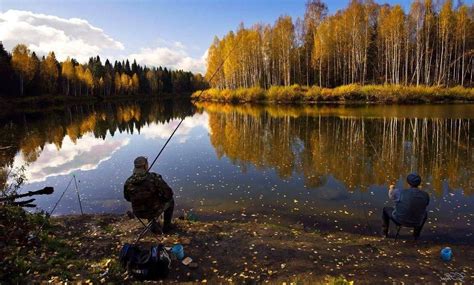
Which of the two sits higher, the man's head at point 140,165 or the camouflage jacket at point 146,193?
the man's head at point 140,165

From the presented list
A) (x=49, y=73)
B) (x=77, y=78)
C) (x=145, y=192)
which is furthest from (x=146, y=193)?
(x=77, y=78)

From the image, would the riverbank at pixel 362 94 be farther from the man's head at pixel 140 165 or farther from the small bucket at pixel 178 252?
the small bucket at pixel 178 252

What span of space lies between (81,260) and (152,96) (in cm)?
13523

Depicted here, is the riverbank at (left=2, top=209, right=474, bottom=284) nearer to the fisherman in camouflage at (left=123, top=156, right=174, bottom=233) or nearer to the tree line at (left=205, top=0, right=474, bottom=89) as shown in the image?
the fisherman in camouflage at (left=123, top=156, right=174, bottom=233)

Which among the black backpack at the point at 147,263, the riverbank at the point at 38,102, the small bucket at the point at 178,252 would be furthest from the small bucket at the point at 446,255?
the riverbank at the point at 38,102

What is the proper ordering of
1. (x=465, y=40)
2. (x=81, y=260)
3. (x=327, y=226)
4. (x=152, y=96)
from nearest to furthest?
(x=81, y=260)
(x=327, y=226)
(x=465, y=40)
(x=152, y=96)

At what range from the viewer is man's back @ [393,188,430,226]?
803 centimetres

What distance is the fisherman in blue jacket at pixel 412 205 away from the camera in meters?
8.02

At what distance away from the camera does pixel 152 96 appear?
450 ft

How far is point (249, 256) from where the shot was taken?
7492 millimetres

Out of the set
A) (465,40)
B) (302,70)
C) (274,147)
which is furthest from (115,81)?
(274,147)

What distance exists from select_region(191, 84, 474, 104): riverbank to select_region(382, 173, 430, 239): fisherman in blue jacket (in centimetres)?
3021

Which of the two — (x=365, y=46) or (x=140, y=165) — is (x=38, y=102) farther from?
(x=140, y=165)

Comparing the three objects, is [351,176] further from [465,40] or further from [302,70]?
[302,70]
